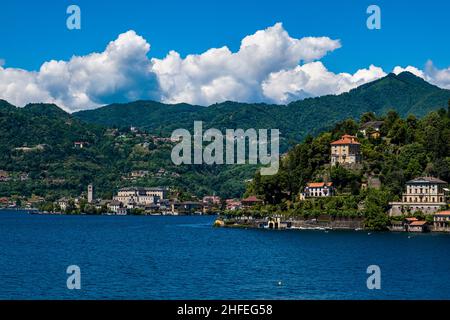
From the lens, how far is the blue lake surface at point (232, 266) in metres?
45.2

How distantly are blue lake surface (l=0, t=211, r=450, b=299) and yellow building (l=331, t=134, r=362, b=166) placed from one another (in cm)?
2037

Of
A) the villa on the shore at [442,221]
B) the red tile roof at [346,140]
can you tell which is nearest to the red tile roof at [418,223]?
the villa on the shore at [442,221]

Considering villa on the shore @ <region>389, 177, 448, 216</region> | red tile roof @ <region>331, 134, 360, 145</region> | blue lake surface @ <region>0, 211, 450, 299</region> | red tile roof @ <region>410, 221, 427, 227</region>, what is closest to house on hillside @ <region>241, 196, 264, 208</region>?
red tile roof @ <region>331, 134, 360, 145</region>

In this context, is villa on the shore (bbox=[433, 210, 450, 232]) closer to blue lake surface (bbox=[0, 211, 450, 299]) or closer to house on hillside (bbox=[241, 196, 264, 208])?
blue lake surface (bbox=[0, 211, 450, 299])

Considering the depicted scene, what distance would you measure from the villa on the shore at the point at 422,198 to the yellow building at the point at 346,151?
1345 centimetres

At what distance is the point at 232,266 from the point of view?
59.2 meters

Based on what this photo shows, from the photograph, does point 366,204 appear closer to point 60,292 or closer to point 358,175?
point 358,175

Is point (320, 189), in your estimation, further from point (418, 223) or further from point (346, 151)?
point (418, 223)

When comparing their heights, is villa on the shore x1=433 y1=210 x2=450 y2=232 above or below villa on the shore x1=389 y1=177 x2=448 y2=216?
below

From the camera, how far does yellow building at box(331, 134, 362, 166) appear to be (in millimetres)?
112500

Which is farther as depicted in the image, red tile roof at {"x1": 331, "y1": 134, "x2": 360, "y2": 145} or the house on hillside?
the house on hillside

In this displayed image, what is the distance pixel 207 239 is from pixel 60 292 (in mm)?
47526

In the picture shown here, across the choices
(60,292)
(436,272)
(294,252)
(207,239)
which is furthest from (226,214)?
(60,292)
